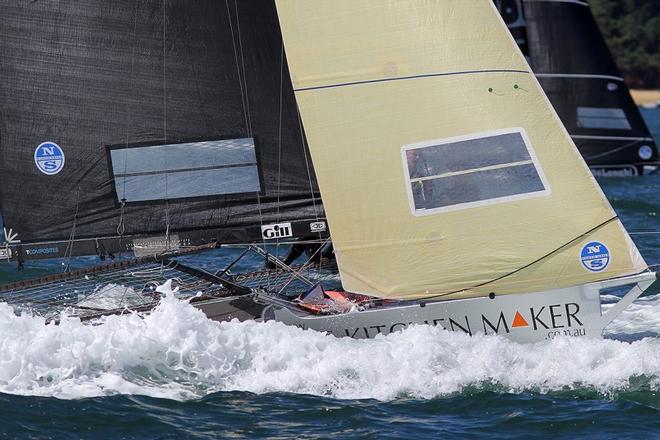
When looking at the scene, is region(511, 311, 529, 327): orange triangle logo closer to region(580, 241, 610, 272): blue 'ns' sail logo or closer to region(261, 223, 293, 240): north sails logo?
region(580, 241, 610, 272): blue 'ns' sail logo

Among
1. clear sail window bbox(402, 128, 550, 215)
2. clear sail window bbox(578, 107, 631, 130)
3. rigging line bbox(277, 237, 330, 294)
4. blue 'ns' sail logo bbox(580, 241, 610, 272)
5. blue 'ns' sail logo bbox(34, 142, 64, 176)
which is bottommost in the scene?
blue 'ns' sail logo bbox(580, 241, 610, 272)

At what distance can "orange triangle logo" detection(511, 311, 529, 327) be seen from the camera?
1077cm

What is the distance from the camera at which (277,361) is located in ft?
34.5

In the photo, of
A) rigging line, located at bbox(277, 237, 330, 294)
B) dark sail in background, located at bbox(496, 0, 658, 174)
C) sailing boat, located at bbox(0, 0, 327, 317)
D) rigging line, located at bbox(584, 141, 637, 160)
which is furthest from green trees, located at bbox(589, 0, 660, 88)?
sailing boat, located at bbox(0, 0, 327, 317)

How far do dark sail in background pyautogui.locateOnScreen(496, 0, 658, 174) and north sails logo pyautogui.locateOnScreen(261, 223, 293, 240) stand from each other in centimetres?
1459

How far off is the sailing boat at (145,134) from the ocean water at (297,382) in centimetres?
124

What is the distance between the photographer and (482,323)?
1084 cm

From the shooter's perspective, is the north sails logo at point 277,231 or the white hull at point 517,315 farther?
the north sails logo at point 277,231

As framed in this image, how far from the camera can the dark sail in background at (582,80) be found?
25.9m

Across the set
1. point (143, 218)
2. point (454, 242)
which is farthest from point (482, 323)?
point (143, 218)

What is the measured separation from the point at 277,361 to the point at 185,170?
2.29m

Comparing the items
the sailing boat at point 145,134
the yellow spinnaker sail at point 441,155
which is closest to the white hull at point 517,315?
the yellow spinnaker sail at point 441,155

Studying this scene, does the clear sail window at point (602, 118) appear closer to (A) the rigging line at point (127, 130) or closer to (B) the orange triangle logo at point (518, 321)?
(A) the rigging line at point (127, 130)

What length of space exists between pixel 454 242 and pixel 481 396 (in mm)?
1487
